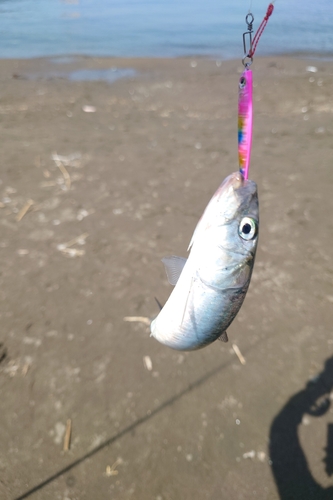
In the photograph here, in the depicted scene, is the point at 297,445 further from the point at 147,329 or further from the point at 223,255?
the point at 223,255

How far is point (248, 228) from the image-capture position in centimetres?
156

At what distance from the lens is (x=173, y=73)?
1409 centimetres

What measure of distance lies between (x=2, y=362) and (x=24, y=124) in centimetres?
687

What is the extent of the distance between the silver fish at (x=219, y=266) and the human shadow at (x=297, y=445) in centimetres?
217

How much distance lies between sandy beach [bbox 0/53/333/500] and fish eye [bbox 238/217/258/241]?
2.48 meters

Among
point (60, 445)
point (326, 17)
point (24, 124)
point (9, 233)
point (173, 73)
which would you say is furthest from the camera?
point (326, 17)

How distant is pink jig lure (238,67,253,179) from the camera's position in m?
1.55

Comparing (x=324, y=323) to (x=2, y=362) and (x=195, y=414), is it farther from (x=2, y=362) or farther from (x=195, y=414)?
(x=2, y=362)

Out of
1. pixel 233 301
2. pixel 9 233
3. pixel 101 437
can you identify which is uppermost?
pixel 233 301

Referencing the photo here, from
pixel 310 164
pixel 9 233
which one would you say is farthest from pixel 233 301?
pixel 310 164

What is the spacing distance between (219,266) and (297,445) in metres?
2.53

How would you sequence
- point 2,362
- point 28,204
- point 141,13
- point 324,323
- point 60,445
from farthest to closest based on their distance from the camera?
point 141,13 < point 28,204 < point 324,323 < point 2,362 < point 60,445

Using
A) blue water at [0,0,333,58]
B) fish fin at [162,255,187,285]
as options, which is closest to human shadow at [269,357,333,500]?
fish fin at [162,255,187,285]

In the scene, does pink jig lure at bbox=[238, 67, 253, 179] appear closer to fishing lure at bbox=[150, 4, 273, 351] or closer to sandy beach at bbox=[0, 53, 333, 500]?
fishing lure at bbox=[150, 4, 273, 351]
